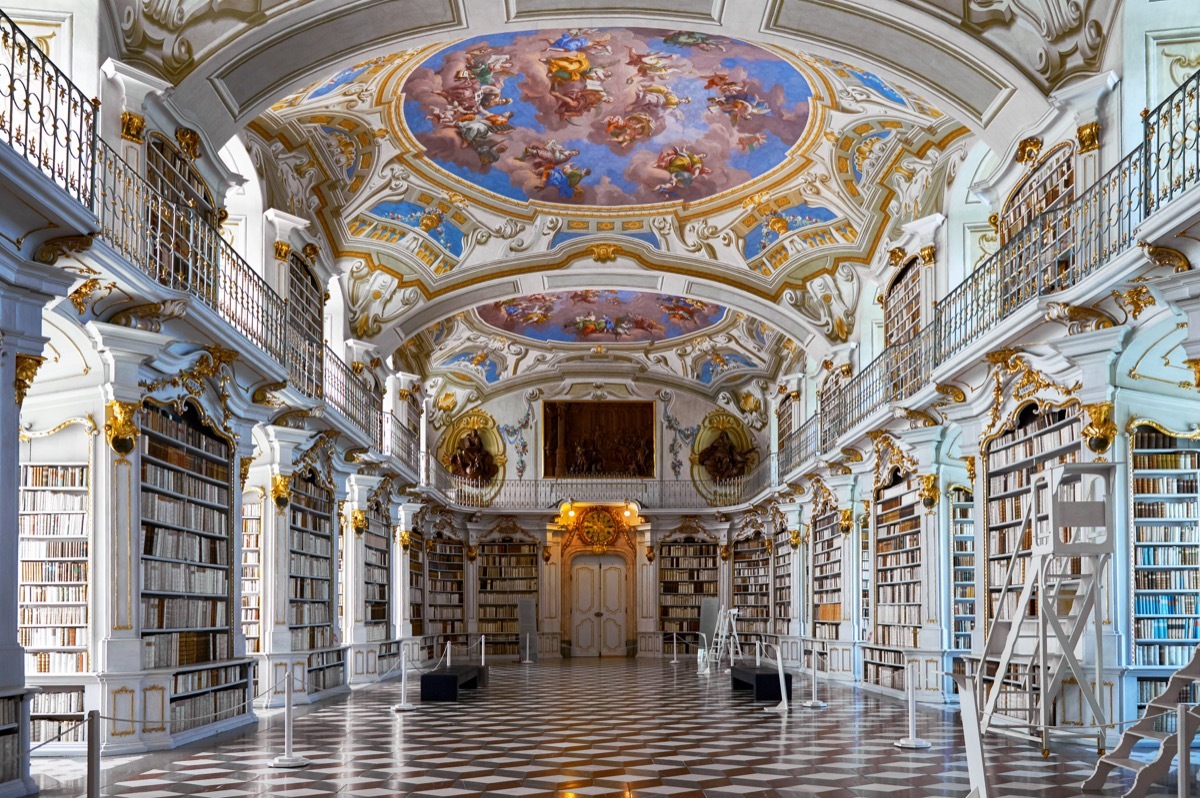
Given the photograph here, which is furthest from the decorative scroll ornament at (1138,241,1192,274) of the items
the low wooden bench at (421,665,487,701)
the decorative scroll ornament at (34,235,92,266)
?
the low wooden bench at (421,665,487,701)

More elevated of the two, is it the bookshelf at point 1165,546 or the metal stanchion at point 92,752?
the bookshelf at point 1165,546

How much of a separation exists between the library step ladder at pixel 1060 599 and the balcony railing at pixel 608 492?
18.8 m

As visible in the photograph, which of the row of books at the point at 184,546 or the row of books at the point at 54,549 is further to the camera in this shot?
the row of books at the point at 184,546

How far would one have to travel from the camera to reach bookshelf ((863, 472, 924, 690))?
1619 cm

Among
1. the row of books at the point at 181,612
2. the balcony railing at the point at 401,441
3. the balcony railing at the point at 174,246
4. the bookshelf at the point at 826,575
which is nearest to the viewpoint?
the balcony railing at the point at 174,246

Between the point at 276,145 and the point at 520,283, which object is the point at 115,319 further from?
the point at 520,283

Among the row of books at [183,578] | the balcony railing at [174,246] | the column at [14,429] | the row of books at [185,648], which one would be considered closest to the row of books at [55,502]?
Result: the row of books at [183,578]

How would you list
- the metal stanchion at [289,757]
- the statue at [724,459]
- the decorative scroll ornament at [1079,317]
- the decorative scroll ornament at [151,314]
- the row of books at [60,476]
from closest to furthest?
the metal stanchion at [289,757] < the decorative scroll ornament at [151,314] < the decorative scroll ornament at [1079,317] < the row of books at [60,476] < the statue at [724,459]

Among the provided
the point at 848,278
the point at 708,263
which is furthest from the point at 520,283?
the point at 848,278

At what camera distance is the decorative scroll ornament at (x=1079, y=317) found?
10047 millimetres

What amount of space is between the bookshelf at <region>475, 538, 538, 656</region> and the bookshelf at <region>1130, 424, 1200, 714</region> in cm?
2054

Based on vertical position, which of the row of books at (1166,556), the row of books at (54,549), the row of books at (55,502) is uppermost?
the row of books at (55,502)

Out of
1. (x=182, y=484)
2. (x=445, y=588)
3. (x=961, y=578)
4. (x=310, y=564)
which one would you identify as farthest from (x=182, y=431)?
(x=445, y=588)

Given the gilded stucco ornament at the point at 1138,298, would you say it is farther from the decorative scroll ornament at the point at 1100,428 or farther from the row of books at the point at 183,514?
the row of books at the point at 183,514
